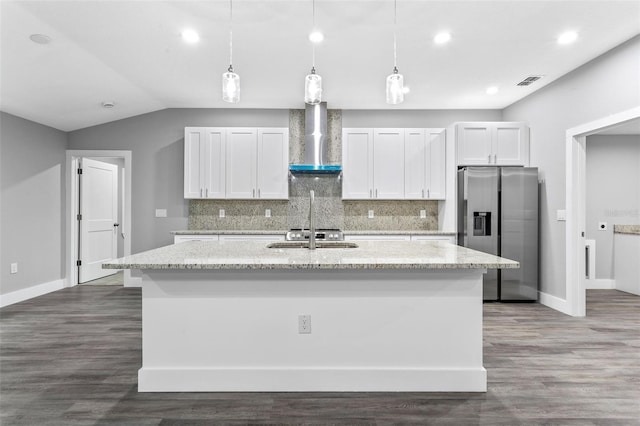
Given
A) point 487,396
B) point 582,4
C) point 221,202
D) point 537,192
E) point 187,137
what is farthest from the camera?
point 221,202

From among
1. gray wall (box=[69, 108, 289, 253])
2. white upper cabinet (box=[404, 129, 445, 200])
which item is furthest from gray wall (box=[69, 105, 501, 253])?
white upper cabinet (box=[404, 129, 445, 200])

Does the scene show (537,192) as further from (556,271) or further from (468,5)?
(468,5)

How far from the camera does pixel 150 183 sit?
537 cm

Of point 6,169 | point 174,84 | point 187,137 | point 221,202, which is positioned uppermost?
point 174,84

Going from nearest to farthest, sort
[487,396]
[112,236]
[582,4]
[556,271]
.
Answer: [487,396] → [582,4] → [556,271] → [112,236]

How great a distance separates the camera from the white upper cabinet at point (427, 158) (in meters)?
5.07

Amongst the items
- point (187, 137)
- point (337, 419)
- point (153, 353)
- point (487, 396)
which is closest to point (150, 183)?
point (187, 137)

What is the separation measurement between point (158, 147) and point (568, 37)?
5118 millimetres

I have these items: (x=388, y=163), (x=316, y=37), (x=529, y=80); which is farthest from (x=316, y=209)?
(x=529, y=80)

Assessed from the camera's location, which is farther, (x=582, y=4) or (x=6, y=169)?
(x=6, y=169)

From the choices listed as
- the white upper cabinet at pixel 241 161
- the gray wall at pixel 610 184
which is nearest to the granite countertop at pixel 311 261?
the white upper cabinet at pixel 241 161

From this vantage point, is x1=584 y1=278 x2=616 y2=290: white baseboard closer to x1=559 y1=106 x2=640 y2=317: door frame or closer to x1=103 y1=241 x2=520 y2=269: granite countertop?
x1=559 y1=106 x2=640 y2=317: door frame

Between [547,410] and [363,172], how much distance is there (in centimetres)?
356

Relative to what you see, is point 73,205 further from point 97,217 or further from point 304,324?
point 304,324
